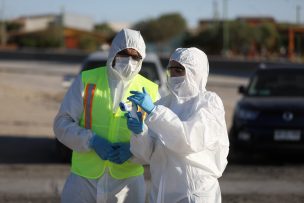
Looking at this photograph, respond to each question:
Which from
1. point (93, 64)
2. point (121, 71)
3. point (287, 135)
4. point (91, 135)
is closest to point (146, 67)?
point (93, 64)

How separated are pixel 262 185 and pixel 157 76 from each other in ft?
9.77

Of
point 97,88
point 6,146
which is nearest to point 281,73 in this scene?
point 6,146

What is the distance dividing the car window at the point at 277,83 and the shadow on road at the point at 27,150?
3.53m

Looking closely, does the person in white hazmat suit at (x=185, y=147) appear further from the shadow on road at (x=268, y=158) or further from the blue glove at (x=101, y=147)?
the shadow on road at (x=268, y=158)

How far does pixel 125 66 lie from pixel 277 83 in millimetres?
8747

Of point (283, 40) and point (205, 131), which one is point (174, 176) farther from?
point (283, 40)

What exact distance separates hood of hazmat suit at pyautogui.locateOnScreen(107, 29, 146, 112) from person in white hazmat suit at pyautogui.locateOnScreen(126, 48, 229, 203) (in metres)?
0.45

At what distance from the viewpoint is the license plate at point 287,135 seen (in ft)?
36.8

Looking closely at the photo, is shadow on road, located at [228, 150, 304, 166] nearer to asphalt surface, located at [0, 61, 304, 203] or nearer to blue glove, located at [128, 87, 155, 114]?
asphalt surface, located at [0, 61, 304, 203]

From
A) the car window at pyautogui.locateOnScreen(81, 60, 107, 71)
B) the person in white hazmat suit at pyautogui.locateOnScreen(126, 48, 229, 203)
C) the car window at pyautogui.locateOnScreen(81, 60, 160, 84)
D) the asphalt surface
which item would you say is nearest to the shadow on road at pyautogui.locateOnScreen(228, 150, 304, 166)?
the asphalt surface

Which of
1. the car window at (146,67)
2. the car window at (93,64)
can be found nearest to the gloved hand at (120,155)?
the car window at (146,67)

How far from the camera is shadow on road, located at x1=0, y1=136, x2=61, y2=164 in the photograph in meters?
11.5

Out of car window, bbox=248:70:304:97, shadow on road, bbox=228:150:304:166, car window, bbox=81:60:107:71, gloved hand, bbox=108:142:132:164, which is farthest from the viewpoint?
car window, bbox=248:70:304:97

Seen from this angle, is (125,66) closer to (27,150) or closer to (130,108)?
(130,108)
